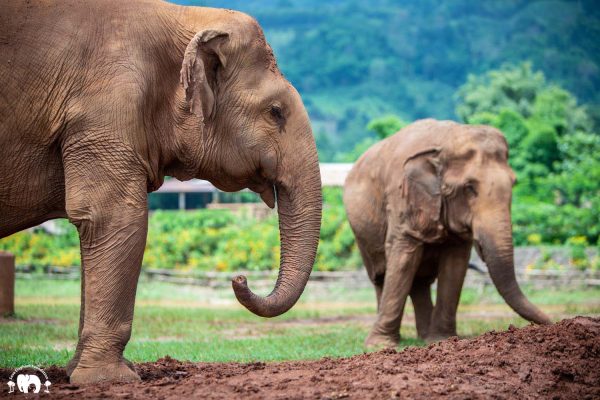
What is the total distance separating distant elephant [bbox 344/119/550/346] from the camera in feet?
43.4

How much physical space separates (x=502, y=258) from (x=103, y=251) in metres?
6.66

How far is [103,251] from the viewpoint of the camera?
771 centimetres

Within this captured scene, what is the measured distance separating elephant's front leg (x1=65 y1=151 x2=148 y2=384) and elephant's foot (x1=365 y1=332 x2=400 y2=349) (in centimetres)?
636

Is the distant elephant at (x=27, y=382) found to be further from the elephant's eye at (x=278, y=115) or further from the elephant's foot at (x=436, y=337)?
the elephant's foot at (x=436, y=337)

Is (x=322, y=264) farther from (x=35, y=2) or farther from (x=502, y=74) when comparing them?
(x=502, y=74)

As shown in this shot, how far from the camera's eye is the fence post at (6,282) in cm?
1686

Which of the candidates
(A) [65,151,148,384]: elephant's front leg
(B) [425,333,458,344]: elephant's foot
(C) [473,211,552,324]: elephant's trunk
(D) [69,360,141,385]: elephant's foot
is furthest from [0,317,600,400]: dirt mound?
(B) [425,333,458,344]: elephant's foot

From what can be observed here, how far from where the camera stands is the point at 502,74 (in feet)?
204

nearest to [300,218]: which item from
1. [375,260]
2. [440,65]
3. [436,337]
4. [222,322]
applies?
[436,337]

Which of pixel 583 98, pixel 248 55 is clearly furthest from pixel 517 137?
pixel 583 98

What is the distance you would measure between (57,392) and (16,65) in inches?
93.4

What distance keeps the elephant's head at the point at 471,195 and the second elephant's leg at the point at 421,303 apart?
1.71 m

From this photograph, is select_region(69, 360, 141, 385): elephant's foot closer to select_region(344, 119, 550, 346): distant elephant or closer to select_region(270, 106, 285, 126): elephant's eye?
select_region(270, 106, 285, 126): elephant's eye

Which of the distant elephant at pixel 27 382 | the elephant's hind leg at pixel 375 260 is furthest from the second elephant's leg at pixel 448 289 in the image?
the distant elephant at pixel 27 382
